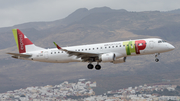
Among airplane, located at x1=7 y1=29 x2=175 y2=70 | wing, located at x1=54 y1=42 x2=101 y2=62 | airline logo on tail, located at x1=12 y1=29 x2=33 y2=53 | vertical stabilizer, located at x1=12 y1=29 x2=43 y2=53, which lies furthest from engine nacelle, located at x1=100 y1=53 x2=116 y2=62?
airline logo on tail, located at x1=12 y1=29 x2=33 y2=53

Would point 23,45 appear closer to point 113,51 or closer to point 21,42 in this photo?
point 21,42

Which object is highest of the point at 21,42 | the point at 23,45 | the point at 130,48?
the point at 21,42

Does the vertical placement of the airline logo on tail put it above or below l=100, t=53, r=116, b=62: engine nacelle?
above

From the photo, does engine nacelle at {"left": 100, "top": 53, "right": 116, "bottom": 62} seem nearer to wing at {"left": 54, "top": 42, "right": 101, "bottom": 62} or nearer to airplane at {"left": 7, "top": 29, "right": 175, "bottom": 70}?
airplane at {"left": 7, "top": 29, "right": 175, "bottom": 70}

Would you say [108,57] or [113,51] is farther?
[113,51]

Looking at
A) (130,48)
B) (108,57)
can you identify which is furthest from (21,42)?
(130,48)

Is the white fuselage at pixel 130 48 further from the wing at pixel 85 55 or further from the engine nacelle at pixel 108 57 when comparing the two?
the engine nacelle at pixel 108 57

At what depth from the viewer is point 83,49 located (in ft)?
231

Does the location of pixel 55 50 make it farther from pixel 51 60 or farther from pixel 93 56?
pixel 93 56

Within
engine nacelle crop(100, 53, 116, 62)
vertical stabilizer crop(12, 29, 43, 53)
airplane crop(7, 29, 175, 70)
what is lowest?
engine nacelle crop(100, 53, 116, 62)

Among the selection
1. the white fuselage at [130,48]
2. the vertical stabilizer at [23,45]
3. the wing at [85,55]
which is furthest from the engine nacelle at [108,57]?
the vertical stabilizer at [23,45]

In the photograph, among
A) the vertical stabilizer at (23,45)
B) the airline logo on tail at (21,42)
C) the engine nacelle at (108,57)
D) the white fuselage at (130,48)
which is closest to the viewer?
the engine nacelle at (108,57)

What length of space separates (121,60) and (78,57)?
961cm

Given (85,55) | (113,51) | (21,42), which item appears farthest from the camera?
(21,42)
